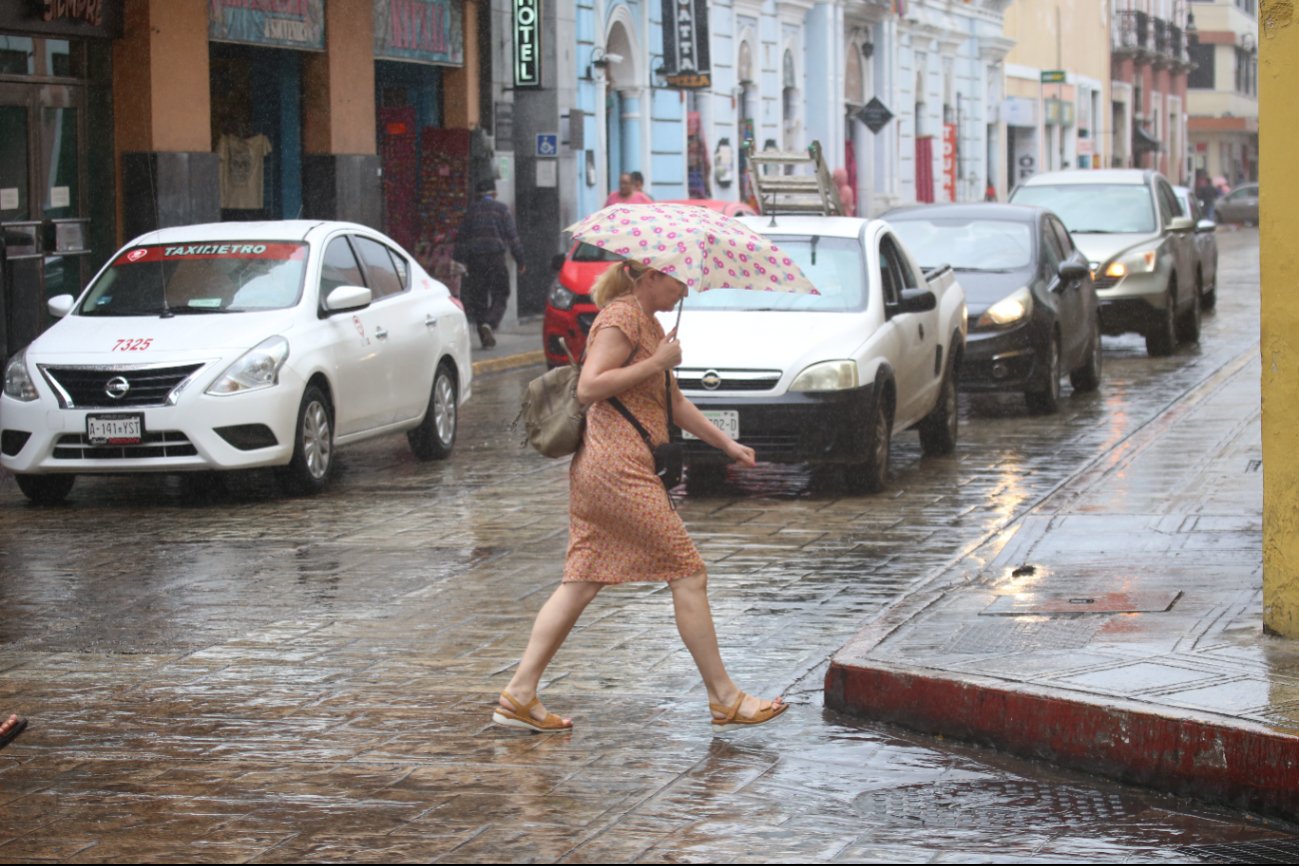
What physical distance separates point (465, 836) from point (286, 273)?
8.02 meters

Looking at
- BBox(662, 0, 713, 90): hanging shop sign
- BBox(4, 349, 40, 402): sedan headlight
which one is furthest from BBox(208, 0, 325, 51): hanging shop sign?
BBox(662, 0, 713, 90): hanging shop sign

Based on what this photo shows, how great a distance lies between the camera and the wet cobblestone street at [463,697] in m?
5.69

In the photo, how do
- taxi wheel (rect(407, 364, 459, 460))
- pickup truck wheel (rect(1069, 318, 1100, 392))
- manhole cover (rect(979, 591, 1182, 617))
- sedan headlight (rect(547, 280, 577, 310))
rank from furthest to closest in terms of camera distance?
1. sedan headlight (rect(547, 280, 577, 310))
2. pickup truck wheel (rect(1069, 318, 1100, 392))
3. taxi wheel (rect(407, 364, 459, 460))
4. manhole cover (rect(979, 591, 1182, 617))

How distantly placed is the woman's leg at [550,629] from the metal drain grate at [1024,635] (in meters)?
1.33

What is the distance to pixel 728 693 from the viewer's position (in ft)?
22.6

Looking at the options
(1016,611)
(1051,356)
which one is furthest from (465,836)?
(1051,356)

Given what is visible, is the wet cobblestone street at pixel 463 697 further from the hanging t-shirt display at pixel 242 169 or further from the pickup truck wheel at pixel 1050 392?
the hanging t-shirt display at pixel 242 169

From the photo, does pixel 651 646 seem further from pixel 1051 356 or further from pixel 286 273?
pixel 1051 356

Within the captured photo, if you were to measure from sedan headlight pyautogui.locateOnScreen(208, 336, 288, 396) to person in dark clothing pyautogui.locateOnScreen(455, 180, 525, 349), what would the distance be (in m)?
11.8

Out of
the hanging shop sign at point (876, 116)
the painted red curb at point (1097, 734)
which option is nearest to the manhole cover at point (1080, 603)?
the painted red curb at point (1097, 734)

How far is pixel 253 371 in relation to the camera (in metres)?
12.3

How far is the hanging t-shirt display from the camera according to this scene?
22.6 m

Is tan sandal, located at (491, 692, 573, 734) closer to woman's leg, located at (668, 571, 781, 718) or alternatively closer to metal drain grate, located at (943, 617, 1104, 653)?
woman's leg, located at (668, 571, 781, 718)

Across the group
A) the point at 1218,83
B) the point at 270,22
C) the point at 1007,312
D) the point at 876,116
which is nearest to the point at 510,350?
the point at 270,22
